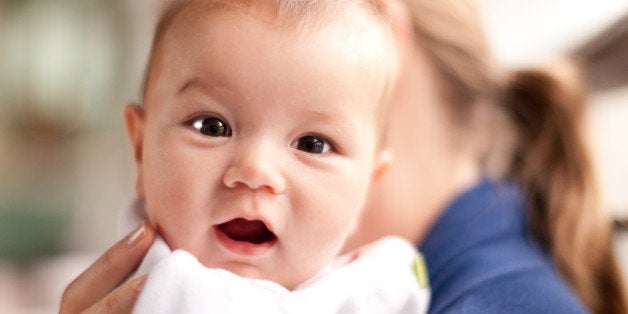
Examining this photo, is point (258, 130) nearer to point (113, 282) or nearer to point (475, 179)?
point (113, 282)

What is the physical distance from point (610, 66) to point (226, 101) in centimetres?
83

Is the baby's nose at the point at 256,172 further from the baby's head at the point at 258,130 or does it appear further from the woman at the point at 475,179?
the woman at the point at 475,179

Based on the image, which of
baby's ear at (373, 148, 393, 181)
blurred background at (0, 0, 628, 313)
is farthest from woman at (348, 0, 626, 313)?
blurred background at (0, 0, 628, 313)

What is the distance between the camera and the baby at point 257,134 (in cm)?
47

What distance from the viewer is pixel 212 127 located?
1.59 feet

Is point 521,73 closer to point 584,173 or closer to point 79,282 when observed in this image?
point 584,173

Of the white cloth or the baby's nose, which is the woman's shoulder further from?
the baby's nose

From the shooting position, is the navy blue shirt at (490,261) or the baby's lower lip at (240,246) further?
the navy blue shirt at (490,261)

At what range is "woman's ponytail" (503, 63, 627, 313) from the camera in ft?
3.24

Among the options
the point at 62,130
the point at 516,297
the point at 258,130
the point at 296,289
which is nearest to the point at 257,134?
the point at 258,130

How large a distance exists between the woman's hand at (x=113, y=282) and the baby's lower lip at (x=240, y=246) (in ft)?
0.19

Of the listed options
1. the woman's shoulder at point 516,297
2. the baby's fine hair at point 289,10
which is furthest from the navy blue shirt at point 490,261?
Result: the baby's fine hair at point 289,10

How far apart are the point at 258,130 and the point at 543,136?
2.38 ft

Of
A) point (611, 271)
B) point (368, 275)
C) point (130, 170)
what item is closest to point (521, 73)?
point (611, 271)
